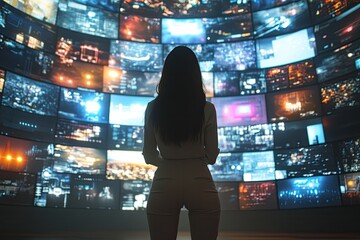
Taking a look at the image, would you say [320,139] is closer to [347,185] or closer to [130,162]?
[347,185]

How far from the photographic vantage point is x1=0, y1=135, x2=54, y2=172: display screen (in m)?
4.30

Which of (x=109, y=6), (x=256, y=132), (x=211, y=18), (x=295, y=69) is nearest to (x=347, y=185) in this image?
(x=256, y=132)

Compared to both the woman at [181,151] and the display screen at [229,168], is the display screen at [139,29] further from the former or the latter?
the woman at [181,151]

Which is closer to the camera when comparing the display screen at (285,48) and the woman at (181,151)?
the woman at (181,151)

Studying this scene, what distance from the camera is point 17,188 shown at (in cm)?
436

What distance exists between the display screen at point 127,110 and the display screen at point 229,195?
1652mm

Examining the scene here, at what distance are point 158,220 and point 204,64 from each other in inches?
193

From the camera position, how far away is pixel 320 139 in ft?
15.8

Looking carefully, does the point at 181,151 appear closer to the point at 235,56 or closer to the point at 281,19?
the point at 235,56

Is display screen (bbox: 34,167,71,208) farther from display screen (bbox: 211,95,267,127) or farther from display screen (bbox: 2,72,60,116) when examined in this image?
display screen (bbox: 211,95,267,127)

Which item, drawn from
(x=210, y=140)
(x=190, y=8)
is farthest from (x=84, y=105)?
(x=210, y=140)

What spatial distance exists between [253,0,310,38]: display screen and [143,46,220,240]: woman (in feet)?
15.6

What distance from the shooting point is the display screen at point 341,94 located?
4.56 meters

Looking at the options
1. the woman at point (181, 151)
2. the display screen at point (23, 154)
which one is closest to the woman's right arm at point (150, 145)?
the woman at point (181, 151)
